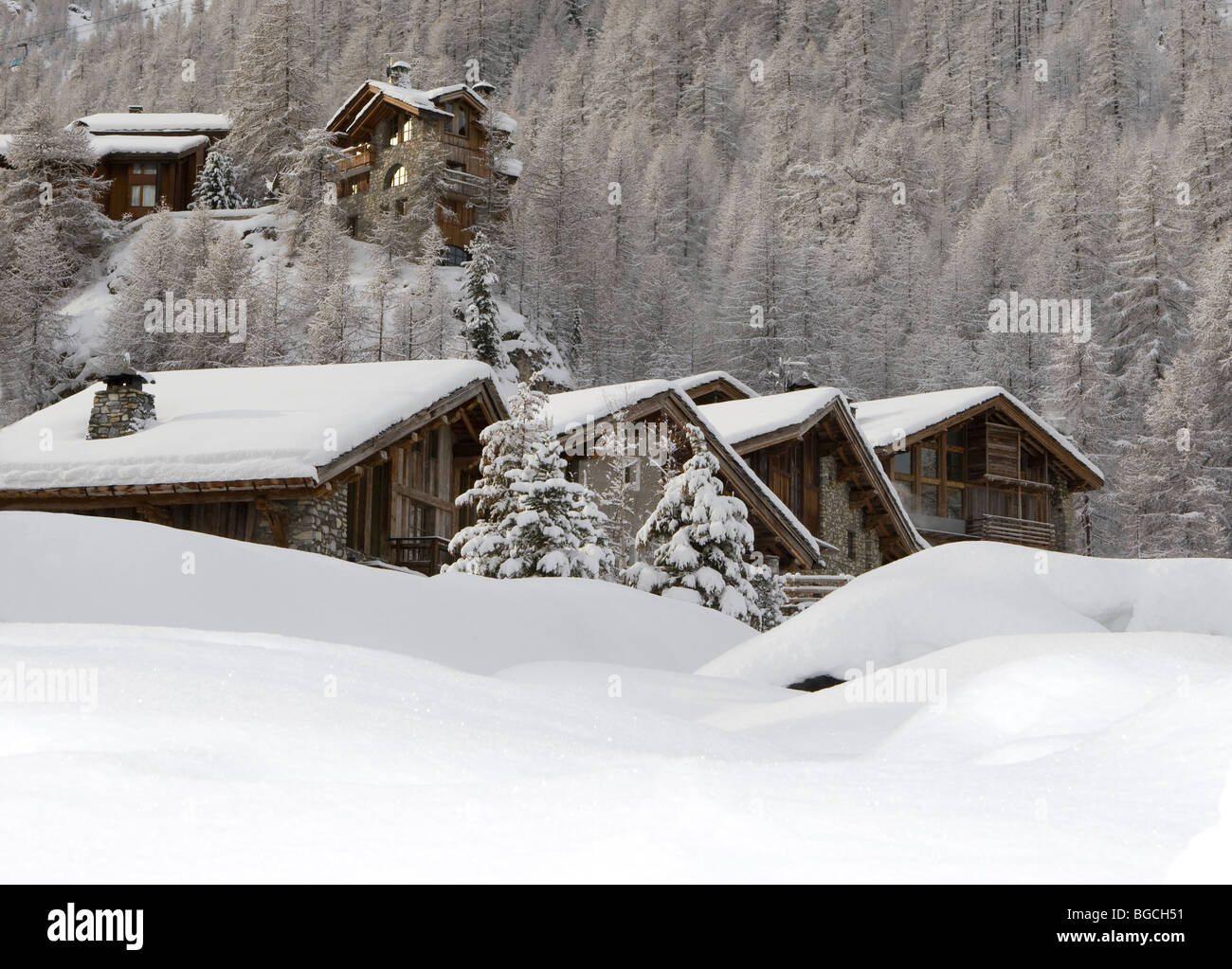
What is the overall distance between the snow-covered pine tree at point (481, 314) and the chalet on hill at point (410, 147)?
8.08m

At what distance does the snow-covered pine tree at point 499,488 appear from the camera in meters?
18.2

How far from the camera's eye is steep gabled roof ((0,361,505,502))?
59.6 ft

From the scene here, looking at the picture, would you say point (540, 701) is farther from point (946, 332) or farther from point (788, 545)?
point (946, 332)

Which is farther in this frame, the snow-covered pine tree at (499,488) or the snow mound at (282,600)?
the snow-covered pine tree at (499,488)

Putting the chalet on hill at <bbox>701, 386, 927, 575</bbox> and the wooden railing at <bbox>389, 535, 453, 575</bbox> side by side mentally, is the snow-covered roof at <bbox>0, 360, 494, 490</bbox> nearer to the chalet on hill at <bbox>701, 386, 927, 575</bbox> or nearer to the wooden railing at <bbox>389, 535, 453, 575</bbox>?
the wooden railing at <bbox>389, 535, 453, 575</bbox>

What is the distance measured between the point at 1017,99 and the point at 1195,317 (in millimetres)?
67114

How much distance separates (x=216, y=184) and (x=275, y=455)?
4803 centimetres

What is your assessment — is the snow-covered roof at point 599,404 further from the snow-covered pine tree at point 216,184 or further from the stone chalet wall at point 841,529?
the snow-covered pine tree at point 216,184
